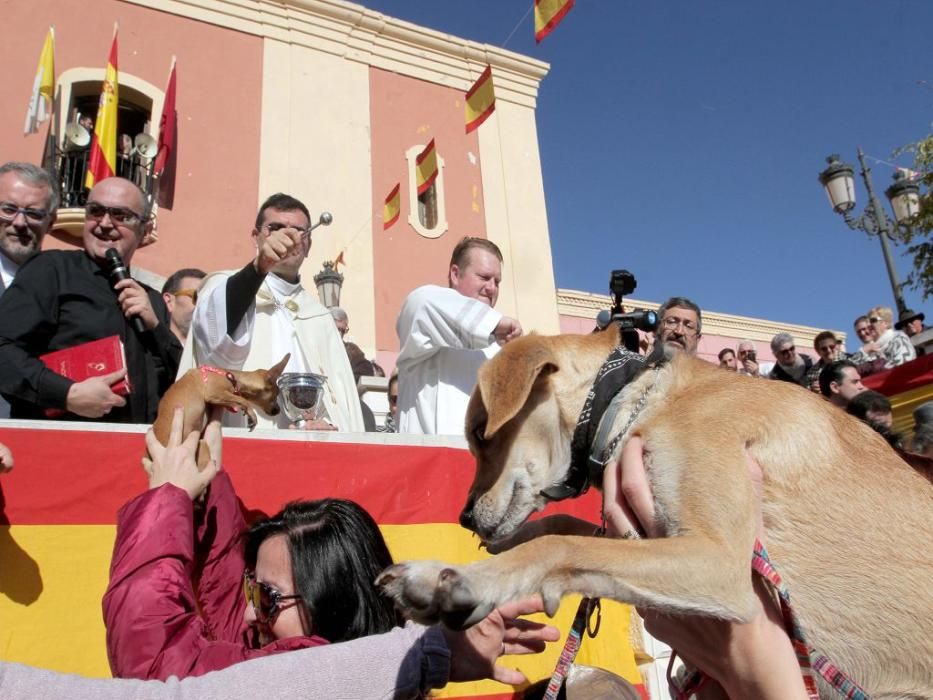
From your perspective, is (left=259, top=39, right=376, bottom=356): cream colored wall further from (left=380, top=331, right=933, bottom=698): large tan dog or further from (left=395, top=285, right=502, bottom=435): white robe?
(left=380, top=331, right=933, bottom=698): large tan dog

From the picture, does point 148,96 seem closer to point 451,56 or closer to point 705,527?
point 451,56

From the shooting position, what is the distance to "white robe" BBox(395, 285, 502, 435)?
4.11 meters

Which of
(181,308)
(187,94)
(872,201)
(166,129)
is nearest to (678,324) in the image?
(181,308)

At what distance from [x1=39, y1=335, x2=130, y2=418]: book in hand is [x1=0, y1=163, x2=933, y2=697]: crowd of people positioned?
47 millimetres

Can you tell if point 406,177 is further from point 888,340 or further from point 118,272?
point 118,272

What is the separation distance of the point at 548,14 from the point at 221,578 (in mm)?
8759

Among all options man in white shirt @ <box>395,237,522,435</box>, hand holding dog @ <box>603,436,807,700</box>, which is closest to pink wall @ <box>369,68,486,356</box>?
man in white shirt @ <box>395,237,522,435</box>

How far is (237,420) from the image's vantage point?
11.6 ft

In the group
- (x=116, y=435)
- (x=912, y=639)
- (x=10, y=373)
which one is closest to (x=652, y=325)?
(x=912, y=639)

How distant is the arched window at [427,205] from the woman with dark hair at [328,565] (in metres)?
16.8

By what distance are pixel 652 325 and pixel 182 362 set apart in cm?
236

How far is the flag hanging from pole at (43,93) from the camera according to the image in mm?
13633

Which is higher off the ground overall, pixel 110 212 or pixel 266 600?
pixel 110 212

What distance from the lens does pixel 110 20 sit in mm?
15805
